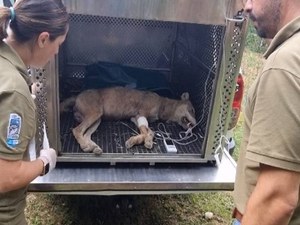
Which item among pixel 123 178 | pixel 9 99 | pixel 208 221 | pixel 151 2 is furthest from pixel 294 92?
pixel 208 221

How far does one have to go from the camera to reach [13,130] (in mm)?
1573

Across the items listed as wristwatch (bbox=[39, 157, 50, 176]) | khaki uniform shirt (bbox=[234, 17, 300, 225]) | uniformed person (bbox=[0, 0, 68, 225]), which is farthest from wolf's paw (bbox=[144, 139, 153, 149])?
khaki uniform shirt (bbox=[234, 17, 300, 225])

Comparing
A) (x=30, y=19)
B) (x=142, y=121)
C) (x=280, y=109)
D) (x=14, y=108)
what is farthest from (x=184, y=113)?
(x=280, y=109)

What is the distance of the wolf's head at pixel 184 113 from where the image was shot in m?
3.49

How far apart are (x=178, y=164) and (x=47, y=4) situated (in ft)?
5.30

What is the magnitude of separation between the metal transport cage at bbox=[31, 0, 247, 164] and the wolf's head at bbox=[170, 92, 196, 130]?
Answer: 6cm

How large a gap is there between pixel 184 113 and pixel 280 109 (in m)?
2.34

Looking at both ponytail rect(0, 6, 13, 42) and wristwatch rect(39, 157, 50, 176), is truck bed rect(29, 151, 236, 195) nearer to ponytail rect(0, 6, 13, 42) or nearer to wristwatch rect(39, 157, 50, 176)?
wristwatch rect(39, 157, 50, 176)

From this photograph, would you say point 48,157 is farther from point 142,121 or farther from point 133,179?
point 142,121

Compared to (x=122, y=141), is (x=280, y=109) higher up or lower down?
higher up

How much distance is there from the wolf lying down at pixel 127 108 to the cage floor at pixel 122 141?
0.07 m

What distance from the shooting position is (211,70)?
307 centimetres

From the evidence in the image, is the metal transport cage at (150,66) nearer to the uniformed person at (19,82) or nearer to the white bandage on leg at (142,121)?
the white bandage on leg at (142,121)

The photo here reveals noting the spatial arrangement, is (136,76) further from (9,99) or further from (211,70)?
(9,99)
